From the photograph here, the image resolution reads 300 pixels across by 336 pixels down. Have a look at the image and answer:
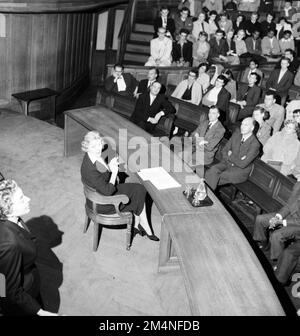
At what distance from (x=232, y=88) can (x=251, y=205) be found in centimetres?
274

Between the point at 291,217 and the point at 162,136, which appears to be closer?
the point at 291,217

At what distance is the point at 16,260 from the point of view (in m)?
2.69

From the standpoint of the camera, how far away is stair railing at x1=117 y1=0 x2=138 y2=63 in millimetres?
10742

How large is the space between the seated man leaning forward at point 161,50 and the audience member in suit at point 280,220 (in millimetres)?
5560

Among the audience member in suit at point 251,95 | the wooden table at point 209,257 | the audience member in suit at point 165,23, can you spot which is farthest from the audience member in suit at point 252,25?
the wooden table at point 209,257

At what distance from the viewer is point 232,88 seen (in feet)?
26.2

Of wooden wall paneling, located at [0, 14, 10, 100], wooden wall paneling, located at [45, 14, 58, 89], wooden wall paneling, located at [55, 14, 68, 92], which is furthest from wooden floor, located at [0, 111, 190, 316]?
wooden wall paneling, located at [55, 14, 68, 92]

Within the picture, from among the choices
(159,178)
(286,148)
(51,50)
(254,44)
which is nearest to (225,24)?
(254,44)

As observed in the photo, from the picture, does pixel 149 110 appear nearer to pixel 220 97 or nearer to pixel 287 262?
pixel 220 97

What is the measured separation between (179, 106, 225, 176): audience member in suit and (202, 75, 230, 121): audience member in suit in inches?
44.0

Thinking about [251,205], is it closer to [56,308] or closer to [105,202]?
[105,202]

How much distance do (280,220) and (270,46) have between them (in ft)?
23.2
